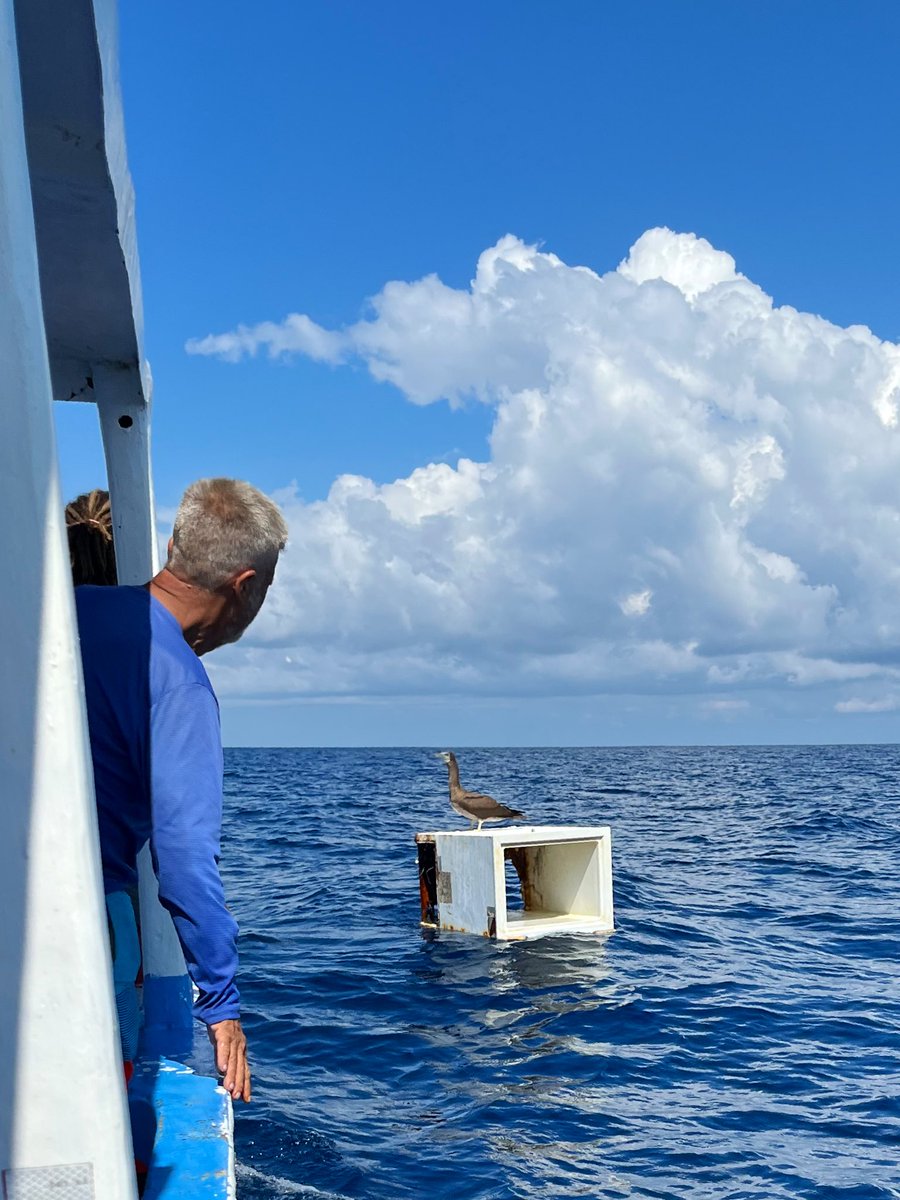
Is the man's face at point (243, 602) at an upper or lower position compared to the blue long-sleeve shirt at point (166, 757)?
upper

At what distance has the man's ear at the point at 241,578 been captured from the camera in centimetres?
261

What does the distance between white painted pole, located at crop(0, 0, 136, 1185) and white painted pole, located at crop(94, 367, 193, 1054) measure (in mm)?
2892

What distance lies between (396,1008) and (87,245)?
7.65 meters

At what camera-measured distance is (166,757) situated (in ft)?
7.63

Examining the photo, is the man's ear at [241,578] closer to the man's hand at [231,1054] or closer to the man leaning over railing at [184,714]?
the man leaning over railing at [184,714]

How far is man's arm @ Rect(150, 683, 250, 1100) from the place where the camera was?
2.30 m

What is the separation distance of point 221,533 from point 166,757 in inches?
20.8

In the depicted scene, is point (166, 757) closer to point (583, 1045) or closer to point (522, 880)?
point (583, 1045)

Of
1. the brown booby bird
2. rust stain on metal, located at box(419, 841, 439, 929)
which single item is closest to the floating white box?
rust stain on metal, located at box(419, 841, 439, 929)

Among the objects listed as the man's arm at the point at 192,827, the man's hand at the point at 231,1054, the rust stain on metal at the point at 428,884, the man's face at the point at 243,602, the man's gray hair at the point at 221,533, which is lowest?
the rust stain on metal at the point at 428,884

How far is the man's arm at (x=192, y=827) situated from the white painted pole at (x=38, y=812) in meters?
0.86

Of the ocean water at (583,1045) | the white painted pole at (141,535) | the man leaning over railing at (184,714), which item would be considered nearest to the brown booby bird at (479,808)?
the ocean water at (583,1045)

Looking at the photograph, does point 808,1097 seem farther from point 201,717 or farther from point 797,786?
point 797,786

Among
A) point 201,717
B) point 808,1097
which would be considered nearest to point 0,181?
point 201,717
